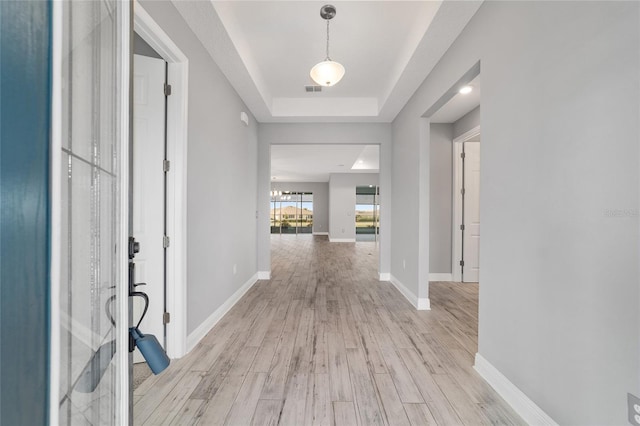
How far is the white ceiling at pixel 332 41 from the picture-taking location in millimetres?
2314

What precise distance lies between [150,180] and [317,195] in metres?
11.8

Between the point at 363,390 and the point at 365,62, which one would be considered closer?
the point at 363,390

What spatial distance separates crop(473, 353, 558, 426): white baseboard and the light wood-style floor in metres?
0.05

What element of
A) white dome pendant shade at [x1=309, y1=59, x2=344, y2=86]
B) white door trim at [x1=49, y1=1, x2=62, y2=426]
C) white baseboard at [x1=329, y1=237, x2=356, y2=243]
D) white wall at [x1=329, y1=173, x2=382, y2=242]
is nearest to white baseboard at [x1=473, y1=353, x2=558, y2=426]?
white door trim at [x1=49, y1=1, x2=62, y2=426]

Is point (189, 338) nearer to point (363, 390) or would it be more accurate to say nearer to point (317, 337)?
point (317, 337)

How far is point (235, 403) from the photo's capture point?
1.70 meters

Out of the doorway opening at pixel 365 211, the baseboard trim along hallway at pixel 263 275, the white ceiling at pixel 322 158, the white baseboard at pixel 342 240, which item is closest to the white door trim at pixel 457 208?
the white ceiling at pixel 322 158

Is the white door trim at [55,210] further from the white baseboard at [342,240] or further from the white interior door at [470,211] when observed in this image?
the white baseboard at [342,240]

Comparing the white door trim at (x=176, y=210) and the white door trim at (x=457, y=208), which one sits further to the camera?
the white door trim at (x=457, y=208)

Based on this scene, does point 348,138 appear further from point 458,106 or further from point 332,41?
point 332,41

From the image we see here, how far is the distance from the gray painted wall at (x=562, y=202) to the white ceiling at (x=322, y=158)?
4.87 m

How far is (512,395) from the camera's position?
169cm

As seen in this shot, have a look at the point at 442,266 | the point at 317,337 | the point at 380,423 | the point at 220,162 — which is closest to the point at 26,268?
the point at 380,423

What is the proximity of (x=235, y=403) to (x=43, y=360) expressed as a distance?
58.2 inches
